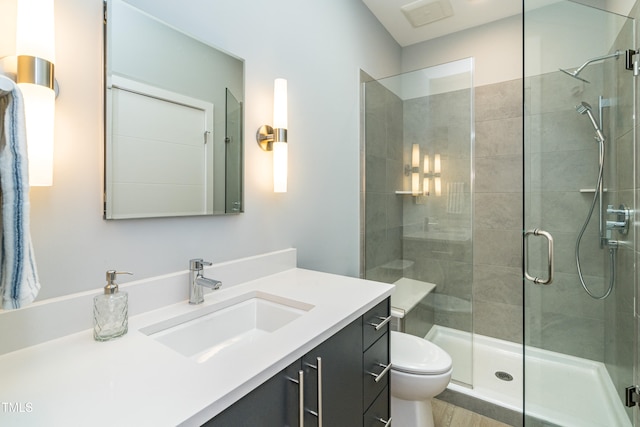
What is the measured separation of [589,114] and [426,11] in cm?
144

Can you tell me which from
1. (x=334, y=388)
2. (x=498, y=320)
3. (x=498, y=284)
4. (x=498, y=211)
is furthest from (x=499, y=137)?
(x=334, y=388)

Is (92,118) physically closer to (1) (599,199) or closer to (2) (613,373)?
(1) (599,199)

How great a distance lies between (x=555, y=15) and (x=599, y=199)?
0.95m

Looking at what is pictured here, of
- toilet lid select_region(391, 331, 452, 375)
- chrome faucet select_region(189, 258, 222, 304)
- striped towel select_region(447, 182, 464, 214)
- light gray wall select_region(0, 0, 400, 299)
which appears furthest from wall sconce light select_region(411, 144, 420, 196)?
chrome faucet select_region(189, 258, 222, 304)

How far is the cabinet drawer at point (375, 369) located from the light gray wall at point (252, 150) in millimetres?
615

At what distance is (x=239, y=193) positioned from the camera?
1.31 meters

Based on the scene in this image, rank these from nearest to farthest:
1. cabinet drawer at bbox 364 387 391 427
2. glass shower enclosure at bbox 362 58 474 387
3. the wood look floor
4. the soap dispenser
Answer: the soap dispenser → cabinet drawer at bbox 364 387 391 427 → the wood look floor → glass shower enclosure at bbox 362 58 474 387

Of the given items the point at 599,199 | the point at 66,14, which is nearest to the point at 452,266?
the point at 599,199

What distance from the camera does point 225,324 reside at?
3.57 ft

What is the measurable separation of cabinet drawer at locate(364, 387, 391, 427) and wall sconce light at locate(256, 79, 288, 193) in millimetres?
983

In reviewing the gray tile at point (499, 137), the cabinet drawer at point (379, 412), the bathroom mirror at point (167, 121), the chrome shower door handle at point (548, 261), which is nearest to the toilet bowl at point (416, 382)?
the cabinet drawer at point (379, 412)

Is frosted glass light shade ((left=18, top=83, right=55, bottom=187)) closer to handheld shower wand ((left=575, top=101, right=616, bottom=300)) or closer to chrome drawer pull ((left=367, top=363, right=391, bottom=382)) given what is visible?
chrome drawer pull ((left=367, top=363, right=391, bottom=382))

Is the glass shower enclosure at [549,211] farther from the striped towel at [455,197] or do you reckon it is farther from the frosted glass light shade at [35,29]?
the frosted glass light shade at [35,29]

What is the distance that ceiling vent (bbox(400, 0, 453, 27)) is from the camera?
2.21 m
